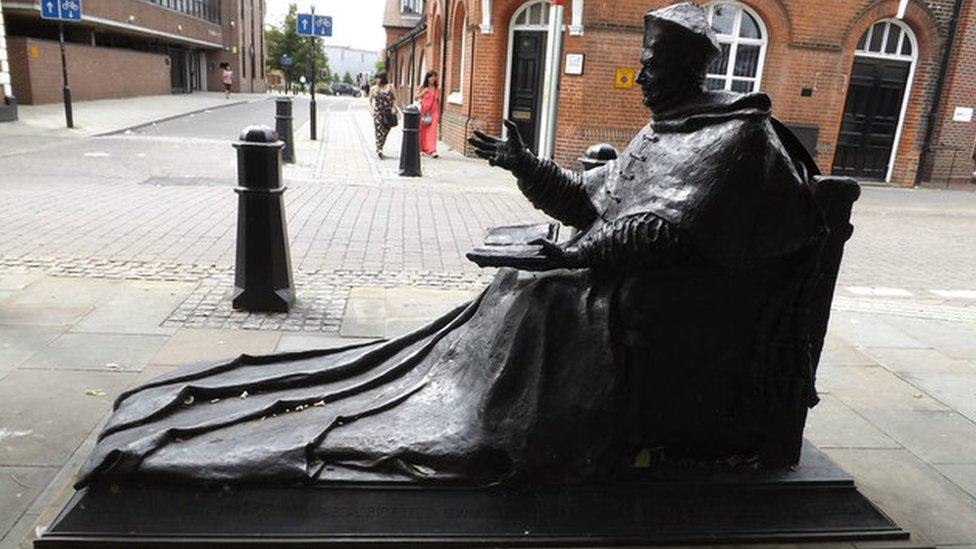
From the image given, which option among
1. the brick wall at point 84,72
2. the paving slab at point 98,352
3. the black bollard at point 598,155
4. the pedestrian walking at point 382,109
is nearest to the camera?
the paving slab at point 98,352

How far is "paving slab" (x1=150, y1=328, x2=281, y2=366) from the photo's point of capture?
4238 millimetres

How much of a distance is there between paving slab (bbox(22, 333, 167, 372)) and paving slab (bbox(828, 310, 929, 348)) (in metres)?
4.88

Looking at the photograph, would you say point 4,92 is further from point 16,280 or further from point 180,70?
point 180,70

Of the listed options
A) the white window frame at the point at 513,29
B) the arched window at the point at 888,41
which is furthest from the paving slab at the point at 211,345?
the arched window at the point at 888,41

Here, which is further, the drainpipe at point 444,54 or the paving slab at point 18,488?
the drainpipe at point 444,54

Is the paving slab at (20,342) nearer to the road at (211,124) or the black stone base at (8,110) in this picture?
the road at (211,124)

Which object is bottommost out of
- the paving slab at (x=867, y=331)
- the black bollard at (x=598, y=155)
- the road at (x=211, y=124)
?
the road at (x=211, y=124)

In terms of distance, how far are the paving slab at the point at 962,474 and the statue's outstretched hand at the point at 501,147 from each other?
254 centimetres

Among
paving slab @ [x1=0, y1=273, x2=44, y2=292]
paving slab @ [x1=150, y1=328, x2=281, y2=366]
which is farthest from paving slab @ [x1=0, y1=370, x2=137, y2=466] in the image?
paving slab @ [x1=0, y1=273, x2=44, y2=292]

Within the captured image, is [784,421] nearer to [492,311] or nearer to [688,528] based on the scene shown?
[688,528]

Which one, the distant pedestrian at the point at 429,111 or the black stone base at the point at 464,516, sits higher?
the distant pedestrian at the point at 429,111

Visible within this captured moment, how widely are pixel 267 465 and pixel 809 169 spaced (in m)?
2.27

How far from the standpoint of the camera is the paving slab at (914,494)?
2.87 m

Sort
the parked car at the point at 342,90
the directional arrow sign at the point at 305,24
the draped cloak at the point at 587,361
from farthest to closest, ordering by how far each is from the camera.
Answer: the parked car at the point at 342,90 → the directional arrow sign at the point at 305,24 → the draped cloak at the point at 587,361
